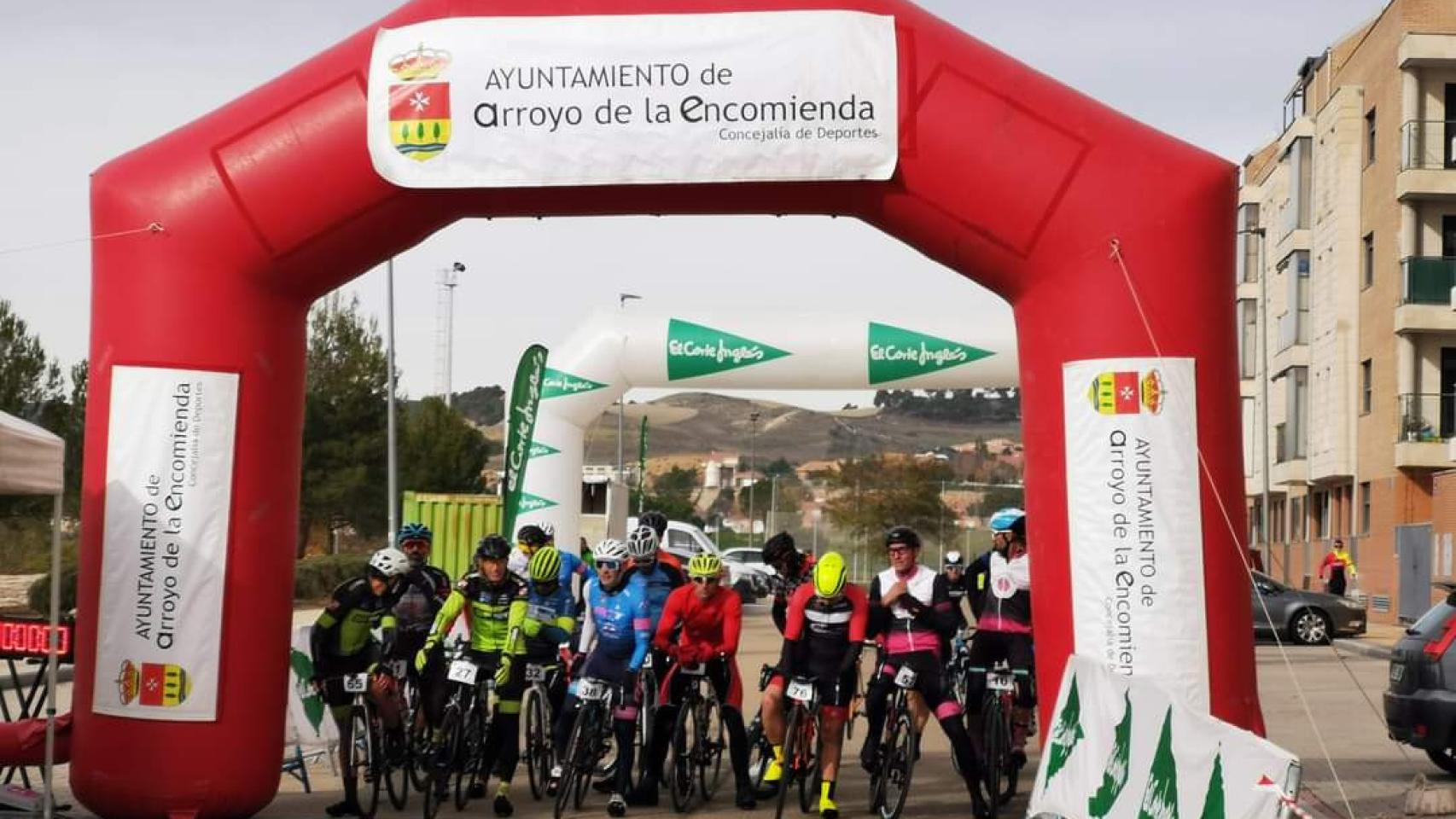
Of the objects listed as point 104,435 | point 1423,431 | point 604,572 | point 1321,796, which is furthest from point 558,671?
point 1423,431

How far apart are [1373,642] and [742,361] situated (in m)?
15.8

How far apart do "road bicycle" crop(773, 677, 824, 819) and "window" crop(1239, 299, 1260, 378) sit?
164 ft

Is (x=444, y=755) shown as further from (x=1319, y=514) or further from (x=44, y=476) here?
(x=1319, y=514)

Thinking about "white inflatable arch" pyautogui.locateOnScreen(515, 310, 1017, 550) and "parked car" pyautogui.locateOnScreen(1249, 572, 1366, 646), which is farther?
"parked car" pyautogui.locateOnScreen(1249, 572, 1366, 646)

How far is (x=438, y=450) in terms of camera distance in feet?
240

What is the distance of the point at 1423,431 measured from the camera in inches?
1674

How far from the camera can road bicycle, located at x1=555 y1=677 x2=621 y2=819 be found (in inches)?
517

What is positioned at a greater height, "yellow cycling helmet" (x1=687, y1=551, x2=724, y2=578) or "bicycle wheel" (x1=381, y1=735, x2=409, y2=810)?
"yellow cycling helmet" (x1=687, y1=551, x2=724, y2=578)

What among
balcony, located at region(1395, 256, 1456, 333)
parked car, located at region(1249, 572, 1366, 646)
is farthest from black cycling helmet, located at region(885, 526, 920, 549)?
balcony, located at region(1395, 256, 1456, 333)

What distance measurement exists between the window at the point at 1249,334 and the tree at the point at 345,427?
83.9ft

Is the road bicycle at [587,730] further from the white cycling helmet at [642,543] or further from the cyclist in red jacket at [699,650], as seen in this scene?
the white cycling helmet at [642,543]

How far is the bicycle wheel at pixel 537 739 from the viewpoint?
13812mm

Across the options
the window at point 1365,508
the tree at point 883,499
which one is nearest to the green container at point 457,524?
the window at point 1365,508

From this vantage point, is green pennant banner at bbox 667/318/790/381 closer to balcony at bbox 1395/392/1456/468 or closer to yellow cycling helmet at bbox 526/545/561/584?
yellow cycling helmet at bbox 526/545/561/584
